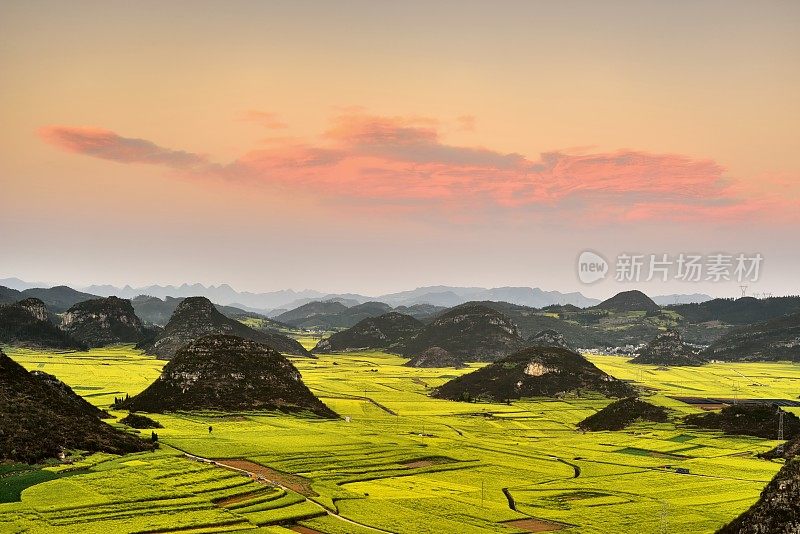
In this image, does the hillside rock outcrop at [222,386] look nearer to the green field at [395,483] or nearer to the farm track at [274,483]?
the green field at [395,483]

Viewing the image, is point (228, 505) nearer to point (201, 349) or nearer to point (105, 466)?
point (105, 466)

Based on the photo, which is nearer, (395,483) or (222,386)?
(395,483)

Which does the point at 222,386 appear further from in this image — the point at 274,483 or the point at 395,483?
the point at 395,483

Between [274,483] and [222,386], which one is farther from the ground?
[222,386]

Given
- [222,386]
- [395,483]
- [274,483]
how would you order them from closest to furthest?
[274,483] < [395,483] < [222,386]

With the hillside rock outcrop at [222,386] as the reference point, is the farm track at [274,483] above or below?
below

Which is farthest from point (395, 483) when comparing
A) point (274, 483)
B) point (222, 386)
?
point (222, 386)

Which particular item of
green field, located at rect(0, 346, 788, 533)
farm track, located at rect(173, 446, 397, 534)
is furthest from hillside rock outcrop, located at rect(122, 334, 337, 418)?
farm track, located at rect(173, 446, 397, 534)

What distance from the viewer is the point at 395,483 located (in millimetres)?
102938

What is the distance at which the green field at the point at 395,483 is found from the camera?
79312mm

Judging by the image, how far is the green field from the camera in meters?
79.3

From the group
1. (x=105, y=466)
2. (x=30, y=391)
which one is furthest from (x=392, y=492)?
(x=30, y=391)

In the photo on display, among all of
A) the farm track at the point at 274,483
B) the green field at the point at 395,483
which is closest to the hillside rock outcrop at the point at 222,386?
the green field at the point at 395,483

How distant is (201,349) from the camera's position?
632 feet
